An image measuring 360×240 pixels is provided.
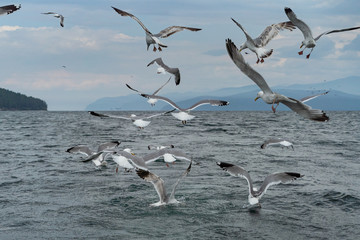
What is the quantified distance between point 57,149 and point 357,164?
732 inches

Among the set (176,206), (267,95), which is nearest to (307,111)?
(267,95)

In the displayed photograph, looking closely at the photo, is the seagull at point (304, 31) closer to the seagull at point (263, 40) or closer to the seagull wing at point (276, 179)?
the seagull at point (263, 40)

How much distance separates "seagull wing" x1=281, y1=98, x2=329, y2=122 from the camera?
890cm

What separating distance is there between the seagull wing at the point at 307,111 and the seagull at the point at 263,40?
9.42 ft

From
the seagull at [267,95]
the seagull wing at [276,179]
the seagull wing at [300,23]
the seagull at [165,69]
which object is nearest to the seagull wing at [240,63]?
the seagull at [267,95]

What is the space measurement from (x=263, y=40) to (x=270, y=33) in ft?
1.59

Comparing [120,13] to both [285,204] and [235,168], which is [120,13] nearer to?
[235,168]

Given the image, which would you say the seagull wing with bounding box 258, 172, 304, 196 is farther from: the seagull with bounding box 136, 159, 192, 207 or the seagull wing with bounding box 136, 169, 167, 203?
the seagull wing with bounding box 136, 169, 167, 203

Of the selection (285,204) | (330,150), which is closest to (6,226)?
(285,204)

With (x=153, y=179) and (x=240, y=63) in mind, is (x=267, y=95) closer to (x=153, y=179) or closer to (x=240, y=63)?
(x=240, y=63)

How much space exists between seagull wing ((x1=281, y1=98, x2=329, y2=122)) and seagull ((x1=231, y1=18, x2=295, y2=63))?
287cm

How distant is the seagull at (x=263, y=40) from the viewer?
42.6 feet

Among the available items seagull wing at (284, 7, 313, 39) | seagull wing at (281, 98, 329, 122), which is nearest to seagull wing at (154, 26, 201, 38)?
seagull wing at (284, 7, 313, 39)

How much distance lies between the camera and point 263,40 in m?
14.6
